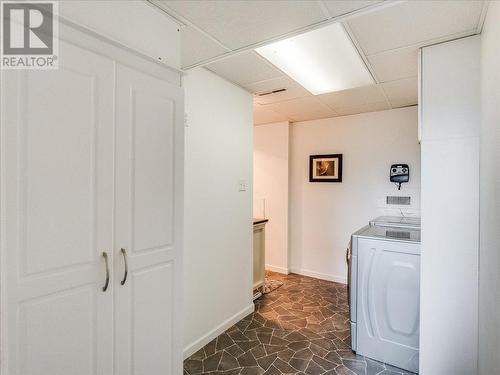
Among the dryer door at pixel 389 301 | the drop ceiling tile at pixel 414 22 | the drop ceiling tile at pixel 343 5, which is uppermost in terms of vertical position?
the drop ceiling tile at pixel 414 22

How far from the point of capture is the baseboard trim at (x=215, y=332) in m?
2.38

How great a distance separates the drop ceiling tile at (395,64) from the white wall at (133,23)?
5.11 ft

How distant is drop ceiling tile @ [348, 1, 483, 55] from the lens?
1.60 m

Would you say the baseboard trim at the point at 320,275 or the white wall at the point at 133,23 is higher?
the white wall at the point at 133,23

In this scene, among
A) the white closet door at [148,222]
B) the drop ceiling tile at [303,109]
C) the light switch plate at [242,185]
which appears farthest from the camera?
the drop ceiling tile at [303,109]

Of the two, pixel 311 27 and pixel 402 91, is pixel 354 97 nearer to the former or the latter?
pixel 402 91

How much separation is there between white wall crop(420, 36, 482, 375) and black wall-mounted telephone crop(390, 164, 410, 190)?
5.76 feet

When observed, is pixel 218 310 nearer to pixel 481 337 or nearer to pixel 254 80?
pixel 481 337

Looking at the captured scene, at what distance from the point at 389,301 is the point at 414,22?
6.68ft

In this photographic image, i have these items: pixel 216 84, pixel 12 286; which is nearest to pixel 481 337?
pixel 12 286

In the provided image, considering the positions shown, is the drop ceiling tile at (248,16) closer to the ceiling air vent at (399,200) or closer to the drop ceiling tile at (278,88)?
the drop ceiling tile at (278,88)

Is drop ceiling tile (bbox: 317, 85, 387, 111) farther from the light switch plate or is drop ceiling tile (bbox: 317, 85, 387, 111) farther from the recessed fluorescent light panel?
the light switch plate

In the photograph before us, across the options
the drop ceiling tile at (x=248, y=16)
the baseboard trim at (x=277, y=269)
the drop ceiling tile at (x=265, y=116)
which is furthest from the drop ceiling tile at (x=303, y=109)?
the baseboard trim at (x=277, y=269)

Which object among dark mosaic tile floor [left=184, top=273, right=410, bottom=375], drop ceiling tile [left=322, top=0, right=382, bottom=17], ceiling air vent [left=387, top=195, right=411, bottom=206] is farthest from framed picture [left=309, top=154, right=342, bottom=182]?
drop ceiling tile [left=322, top=0, right=382, bottom=17]
